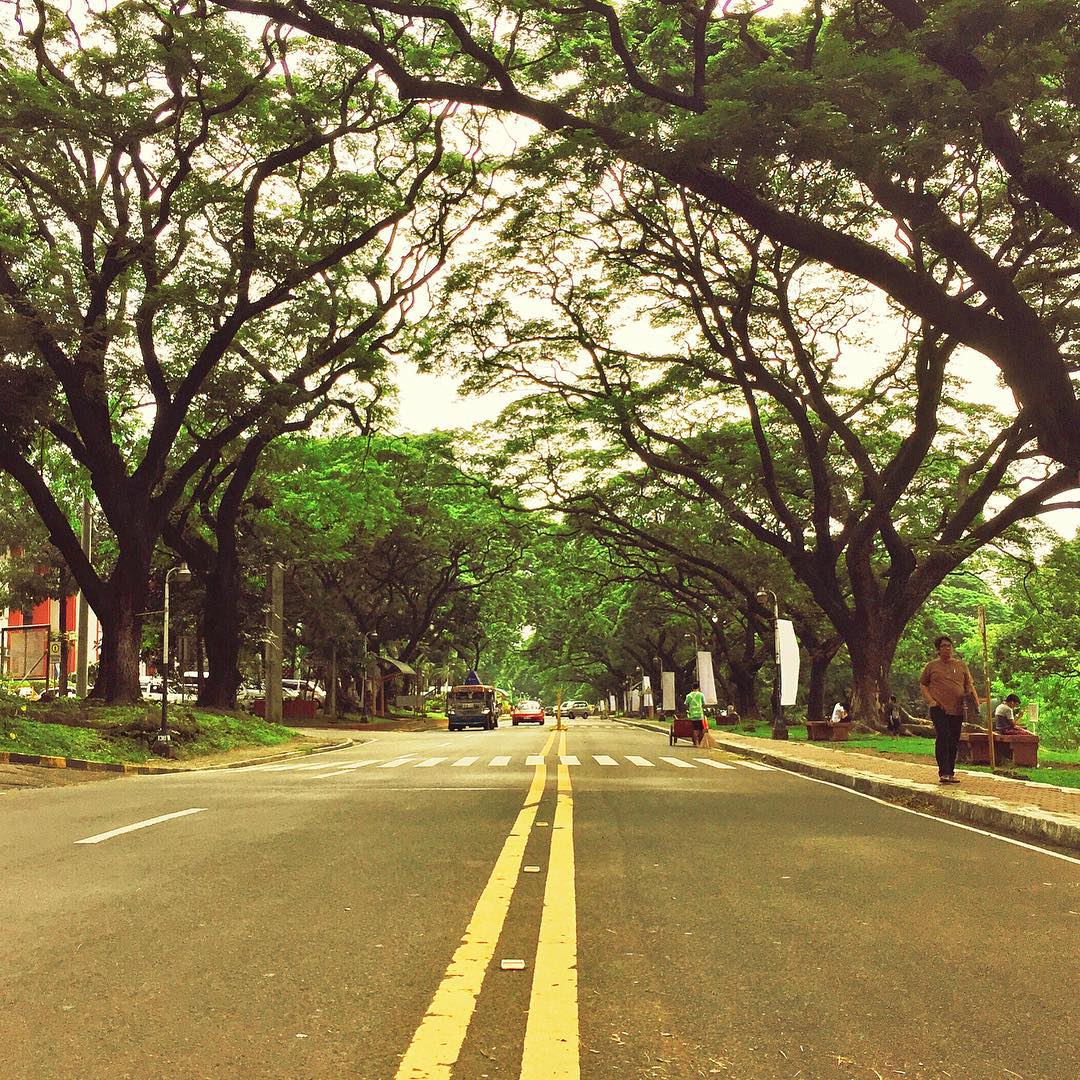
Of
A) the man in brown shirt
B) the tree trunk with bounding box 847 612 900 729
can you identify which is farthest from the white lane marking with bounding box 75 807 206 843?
the tree trunk with bounding box 847 612 900 729

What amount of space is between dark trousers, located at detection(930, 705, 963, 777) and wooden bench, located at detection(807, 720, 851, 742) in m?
14.1

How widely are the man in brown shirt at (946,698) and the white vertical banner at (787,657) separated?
10589 mm

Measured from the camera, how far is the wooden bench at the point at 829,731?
27919mm

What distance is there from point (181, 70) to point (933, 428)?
16525mm

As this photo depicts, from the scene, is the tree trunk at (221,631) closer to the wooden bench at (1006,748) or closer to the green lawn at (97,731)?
the green lawn at (97,731)

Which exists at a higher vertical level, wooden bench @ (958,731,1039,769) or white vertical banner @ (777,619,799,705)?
white vertical banner @ (777,619,799,705)

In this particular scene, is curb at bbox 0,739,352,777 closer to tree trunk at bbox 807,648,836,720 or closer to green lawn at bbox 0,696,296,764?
green lawn at bbox 0,696,296,764

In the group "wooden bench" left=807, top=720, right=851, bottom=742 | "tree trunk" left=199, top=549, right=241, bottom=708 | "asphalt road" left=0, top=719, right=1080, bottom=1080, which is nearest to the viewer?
"asphalt road" left=0, top=719, right=1080, bottom=1080

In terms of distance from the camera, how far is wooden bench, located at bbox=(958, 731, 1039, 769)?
17500mm

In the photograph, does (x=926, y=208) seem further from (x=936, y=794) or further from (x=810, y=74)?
(x=936, y=794)

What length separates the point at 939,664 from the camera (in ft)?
45.8

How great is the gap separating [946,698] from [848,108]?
6895 millimetres

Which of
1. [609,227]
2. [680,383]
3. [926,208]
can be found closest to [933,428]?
[680,383]

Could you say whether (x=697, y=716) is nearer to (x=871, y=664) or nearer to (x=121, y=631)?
(x=871, y=664)
